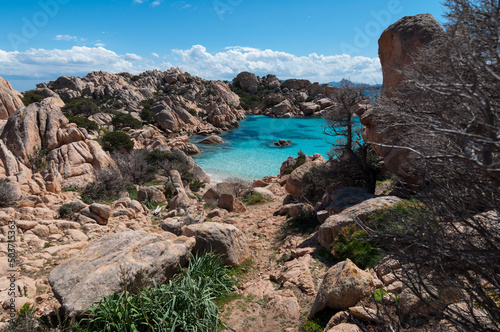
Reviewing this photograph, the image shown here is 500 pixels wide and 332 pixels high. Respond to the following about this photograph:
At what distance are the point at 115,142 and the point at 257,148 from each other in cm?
1960

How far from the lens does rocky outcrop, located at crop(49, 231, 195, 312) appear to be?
15.7ft

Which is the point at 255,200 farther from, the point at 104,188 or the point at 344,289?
the point at 344,289

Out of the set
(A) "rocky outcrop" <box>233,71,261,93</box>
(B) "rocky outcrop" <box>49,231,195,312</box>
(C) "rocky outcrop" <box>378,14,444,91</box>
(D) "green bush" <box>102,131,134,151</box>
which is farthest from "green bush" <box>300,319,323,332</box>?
(A) "rocky outcrop" <box>233,71,261,93</box>

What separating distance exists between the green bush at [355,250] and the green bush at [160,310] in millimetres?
3094

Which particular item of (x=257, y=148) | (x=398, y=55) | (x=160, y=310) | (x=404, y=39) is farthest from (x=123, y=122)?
(x=160, y=310)

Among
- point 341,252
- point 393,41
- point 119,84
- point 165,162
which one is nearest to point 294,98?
point 119,84

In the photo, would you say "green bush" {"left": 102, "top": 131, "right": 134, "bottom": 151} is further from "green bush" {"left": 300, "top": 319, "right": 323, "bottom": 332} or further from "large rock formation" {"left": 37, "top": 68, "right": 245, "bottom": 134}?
"green bush" {"left": 300, "top": 319, "right": 323, "bottom": 332}

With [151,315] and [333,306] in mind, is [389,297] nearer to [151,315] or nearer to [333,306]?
[333,306]

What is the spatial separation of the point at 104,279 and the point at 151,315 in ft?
3.54

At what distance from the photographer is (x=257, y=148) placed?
3784cm

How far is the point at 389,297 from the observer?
4551 millimetres

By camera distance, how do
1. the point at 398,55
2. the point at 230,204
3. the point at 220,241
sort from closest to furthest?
1. the point at 220,241
2. the point at 398,55
3. the point at 230,204

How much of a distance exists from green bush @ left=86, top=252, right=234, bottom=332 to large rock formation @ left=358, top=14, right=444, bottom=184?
7009 millimetres

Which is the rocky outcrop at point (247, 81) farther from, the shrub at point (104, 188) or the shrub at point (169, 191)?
the shrub at point (104, 188)
